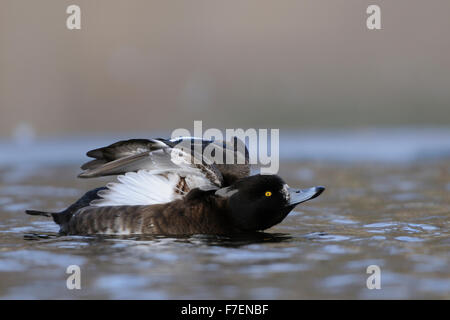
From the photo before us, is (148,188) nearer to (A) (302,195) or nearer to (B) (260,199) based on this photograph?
(B) (260,199)

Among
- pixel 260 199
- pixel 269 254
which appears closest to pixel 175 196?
pixel 260 199

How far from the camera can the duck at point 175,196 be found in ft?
20.6

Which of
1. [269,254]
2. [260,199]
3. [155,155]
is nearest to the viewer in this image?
[269,254]

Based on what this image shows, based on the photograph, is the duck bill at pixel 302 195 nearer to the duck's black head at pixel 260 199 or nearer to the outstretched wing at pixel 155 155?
the duck's black head at pixel 260 199

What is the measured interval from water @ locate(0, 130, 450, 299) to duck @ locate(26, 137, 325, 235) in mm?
164

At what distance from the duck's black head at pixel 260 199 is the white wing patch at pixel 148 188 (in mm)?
230

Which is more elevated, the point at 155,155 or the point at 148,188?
the point at 155,155

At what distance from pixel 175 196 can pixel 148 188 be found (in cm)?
24

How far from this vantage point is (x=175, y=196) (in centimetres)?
640

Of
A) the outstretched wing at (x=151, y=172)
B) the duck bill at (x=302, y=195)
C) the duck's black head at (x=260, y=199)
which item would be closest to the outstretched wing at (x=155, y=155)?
the outstretched wing at (x=151, y=172)

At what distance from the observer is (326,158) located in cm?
1370

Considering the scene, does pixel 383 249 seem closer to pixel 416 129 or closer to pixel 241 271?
pixel 241 271

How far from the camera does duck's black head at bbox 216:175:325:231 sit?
6.35 metres
